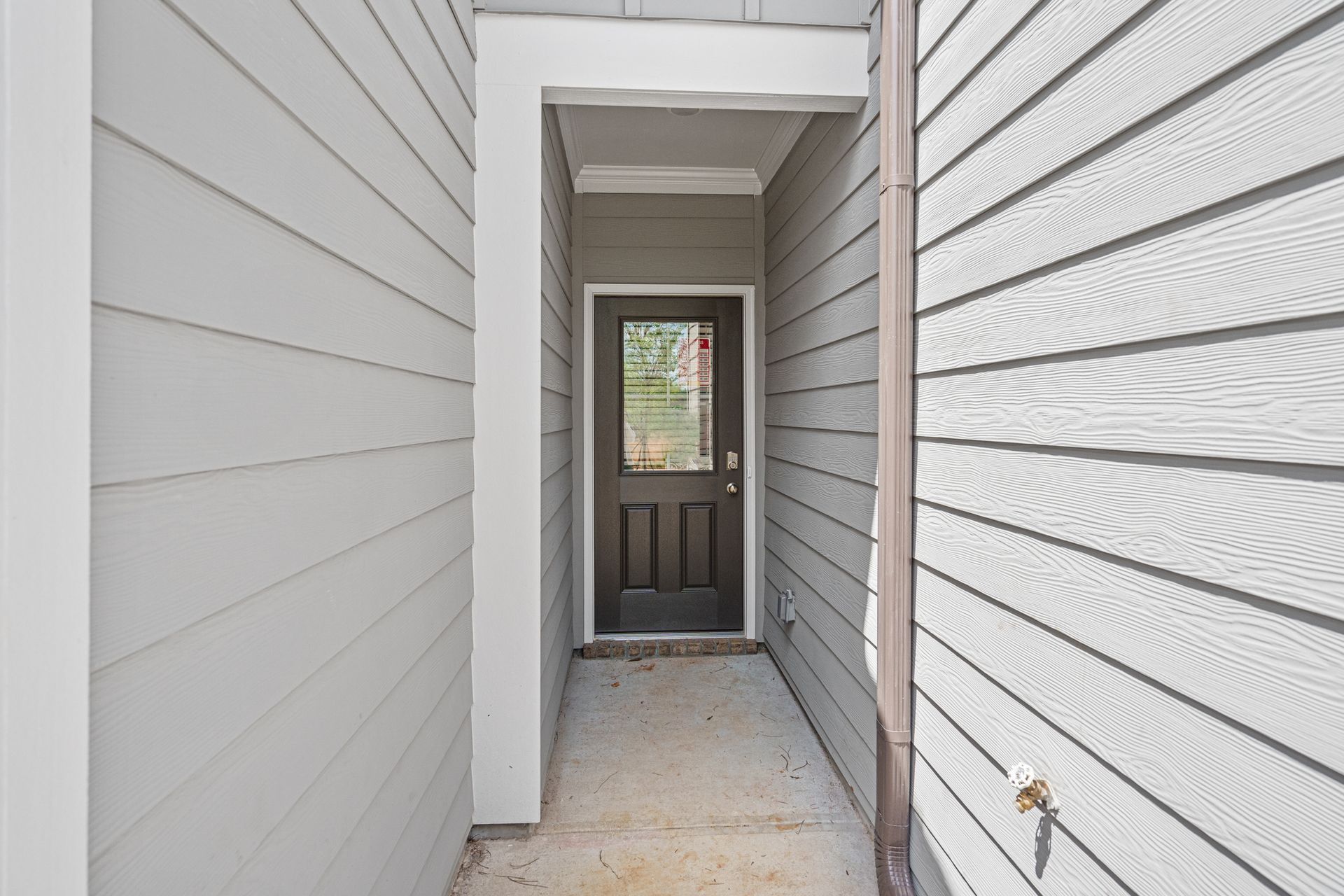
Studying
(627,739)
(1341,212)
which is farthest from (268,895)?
(627,739)

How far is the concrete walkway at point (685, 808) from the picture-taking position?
1.92 metres

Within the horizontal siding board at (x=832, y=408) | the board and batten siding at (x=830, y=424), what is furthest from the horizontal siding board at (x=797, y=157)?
the horizontal siding board at (x=832, y=408)

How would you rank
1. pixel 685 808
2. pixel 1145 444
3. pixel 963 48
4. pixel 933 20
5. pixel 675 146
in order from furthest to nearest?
pixel 675 146 < pixel 685 808 < pixel 933 20 < pixel 963 48 < pixel 1145 444

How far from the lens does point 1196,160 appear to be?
0.90 meters

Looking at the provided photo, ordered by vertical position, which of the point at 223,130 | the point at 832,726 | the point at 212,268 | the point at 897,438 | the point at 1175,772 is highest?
the point at 223,130

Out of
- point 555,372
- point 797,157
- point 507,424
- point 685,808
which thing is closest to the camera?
point 507,424

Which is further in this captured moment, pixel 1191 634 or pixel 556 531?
pixel 556 531

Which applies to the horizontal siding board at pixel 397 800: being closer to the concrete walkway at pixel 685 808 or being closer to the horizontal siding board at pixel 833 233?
the concrete walkway at pixel 685 808

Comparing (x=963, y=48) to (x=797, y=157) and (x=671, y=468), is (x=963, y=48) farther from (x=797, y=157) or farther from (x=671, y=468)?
(x=671, y=468)

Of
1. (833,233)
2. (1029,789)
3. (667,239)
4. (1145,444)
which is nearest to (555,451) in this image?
(833,233)

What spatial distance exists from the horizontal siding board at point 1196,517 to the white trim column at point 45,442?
3.80ft

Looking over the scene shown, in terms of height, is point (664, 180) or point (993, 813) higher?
point (664, 180)

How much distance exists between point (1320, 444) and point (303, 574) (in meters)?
1.21

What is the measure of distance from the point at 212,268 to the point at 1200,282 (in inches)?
45.2
